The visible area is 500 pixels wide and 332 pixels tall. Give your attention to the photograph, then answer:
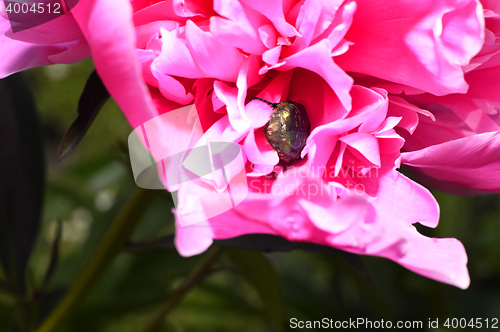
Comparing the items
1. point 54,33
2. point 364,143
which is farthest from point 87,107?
point 364,143

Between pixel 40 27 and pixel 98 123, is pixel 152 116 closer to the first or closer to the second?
pixel 40 27

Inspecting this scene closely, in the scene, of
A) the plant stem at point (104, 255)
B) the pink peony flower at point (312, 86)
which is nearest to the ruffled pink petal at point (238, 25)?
the pink peony flower at point (312, 86)

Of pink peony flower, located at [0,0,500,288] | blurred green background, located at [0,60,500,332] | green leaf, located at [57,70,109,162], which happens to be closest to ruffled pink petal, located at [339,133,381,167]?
pink peony flower, located at [0,0,500,288]

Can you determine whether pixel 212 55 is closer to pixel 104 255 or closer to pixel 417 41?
pixel 417 41

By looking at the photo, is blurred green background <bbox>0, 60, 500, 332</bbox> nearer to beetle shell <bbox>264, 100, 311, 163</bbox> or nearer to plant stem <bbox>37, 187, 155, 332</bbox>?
plant stem <bbox>37, 187, 155, 332</bbox>

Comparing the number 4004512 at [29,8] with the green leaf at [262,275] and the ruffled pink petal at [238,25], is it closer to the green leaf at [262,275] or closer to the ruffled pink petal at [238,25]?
the ruffled pink petal at [238,25]
